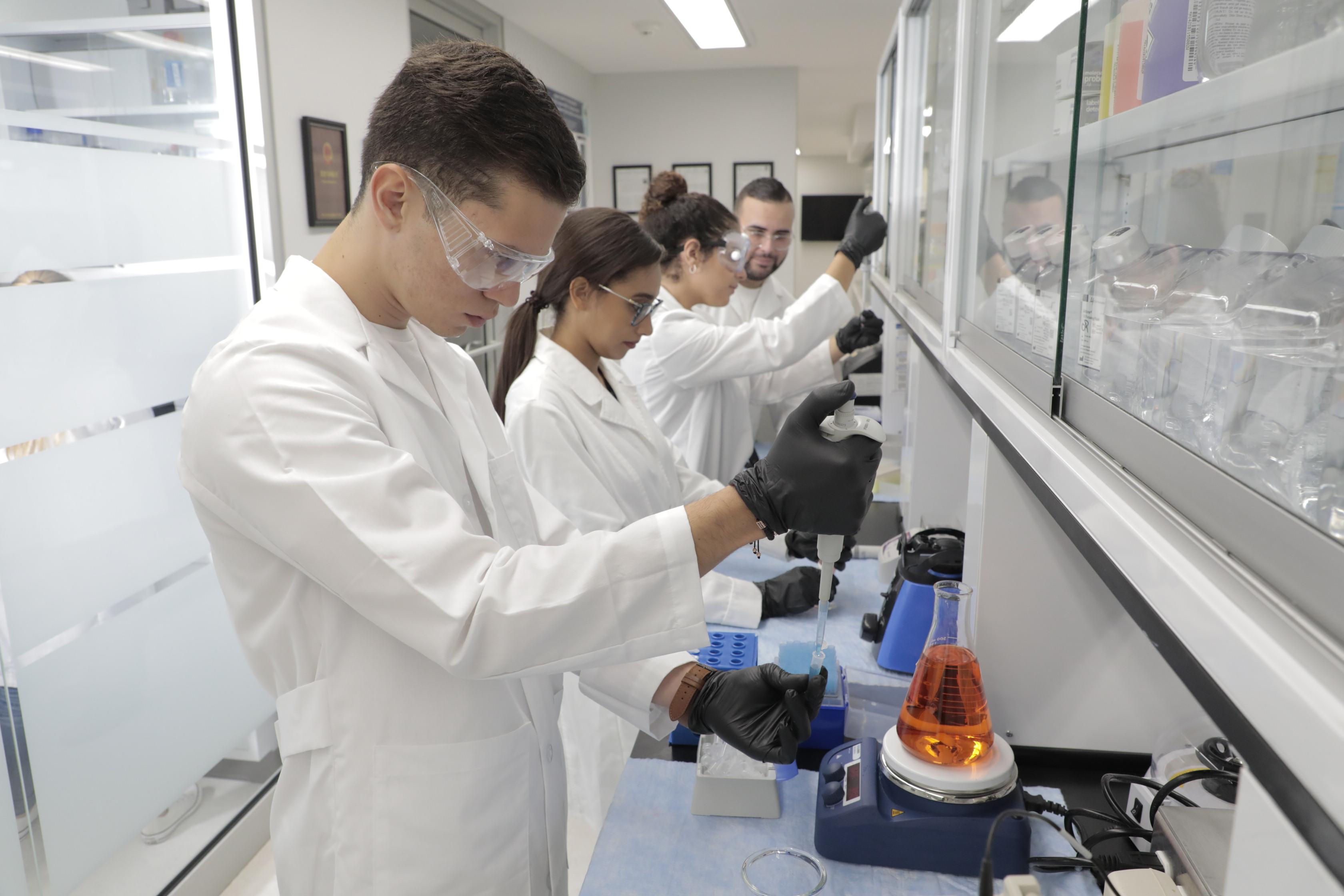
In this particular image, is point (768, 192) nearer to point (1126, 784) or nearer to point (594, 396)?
point (594, 396)

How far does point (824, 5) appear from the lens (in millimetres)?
4977

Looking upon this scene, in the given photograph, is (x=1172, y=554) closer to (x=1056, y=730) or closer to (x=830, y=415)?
(x=830, y=415)

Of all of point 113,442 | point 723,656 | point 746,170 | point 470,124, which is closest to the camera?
point 470,124

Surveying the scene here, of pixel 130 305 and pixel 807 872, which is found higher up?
pixel 130 305

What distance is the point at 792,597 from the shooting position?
2.01 metres

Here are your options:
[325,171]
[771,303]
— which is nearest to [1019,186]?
[325,171]

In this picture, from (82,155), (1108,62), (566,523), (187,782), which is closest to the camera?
(1108,62)

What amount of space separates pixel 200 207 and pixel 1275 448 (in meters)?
2.83

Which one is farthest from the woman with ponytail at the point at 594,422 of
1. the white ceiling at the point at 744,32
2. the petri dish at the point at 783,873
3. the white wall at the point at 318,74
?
the white ceiling at the point at 744,32

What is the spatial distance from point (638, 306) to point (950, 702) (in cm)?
120

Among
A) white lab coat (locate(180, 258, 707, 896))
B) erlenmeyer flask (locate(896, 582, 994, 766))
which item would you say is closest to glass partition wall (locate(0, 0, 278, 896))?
white lab coat (locate(180, 258, 707, 896))

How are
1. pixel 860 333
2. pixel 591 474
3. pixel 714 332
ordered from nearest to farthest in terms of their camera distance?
pixel 591 474
pixel 714 332
pixel 860 333

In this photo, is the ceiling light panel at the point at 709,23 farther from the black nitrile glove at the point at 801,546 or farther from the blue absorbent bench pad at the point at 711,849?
the blue absorbent bench pad at the point at 711,849

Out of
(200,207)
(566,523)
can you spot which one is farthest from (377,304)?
(200,207)
